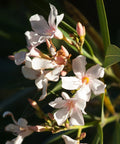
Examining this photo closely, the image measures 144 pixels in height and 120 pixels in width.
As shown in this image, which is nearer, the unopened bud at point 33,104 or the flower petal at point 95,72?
the flower petal at point 95,72

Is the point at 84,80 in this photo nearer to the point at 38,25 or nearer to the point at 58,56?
the point at 58,56

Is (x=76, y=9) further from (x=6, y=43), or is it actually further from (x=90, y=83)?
(x=6, y=43)

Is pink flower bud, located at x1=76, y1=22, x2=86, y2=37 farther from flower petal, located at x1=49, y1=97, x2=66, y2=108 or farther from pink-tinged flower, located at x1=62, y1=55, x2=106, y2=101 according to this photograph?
flower petal, located at x1=49, y1=97, x2=66, y2=108

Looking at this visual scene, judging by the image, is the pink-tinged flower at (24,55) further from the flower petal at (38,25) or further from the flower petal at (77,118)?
the flower petal at (77,118)

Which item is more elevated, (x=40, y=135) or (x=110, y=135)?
(x=40, y=135)

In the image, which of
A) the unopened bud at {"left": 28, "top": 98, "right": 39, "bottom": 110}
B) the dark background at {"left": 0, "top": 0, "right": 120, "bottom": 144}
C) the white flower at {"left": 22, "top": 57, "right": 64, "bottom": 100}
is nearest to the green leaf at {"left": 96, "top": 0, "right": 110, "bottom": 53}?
the dark background at {"left": 0, "top": 0, "right": 120, "bottom": 144}

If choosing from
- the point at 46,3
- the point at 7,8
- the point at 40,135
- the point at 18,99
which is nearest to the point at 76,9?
the point at 46,3

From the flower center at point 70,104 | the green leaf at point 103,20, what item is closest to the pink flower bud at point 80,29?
the green leaf at point 103,20

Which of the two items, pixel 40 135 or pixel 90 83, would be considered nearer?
pixel 90 83
